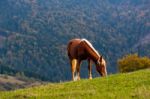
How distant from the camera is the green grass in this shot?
20.1m

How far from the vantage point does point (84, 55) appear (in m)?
33.7

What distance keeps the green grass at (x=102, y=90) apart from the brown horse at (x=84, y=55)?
6097mm

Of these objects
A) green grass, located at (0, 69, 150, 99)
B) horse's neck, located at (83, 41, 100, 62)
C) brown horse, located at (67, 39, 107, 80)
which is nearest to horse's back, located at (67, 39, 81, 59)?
brown horse, located at (67, 39, 107, 80)

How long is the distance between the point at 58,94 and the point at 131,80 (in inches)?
209

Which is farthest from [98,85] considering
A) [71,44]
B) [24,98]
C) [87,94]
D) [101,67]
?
[71,44]

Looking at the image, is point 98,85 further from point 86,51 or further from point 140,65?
point 140,65

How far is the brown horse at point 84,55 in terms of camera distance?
3272 cm

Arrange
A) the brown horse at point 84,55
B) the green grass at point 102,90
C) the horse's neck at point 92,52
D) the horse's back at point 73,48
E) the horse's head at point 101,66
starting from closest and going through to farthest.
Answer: the green grass at point 102,90
the horse's head at point 101,66
the brown horse at point 84,55
the horse's neck at point 92,52
the horse's back at point 73,48

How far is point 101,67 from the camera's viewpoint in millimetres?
32719

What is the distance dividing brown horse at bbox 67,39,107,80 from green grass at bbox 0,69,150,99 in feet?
20.0

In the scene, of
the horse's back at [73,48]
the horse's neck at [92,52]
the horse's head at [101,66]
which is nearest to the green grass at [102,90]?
the horse's head at [101,66]

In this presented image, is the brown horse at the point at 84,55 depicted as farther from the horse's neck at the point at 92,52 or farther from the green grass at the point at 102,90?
the green grass at the point at 102,90

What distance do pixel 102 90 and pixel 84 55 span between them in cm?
1162

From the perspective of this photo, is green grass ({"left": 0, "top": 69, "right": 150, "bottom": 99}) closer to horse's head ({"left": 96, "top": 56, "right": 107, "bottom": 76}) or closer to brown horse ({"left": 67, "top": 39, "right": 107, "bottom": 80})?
horse's head ({"left": 96, "top": 56, "right": 107, "bottom": 76})
